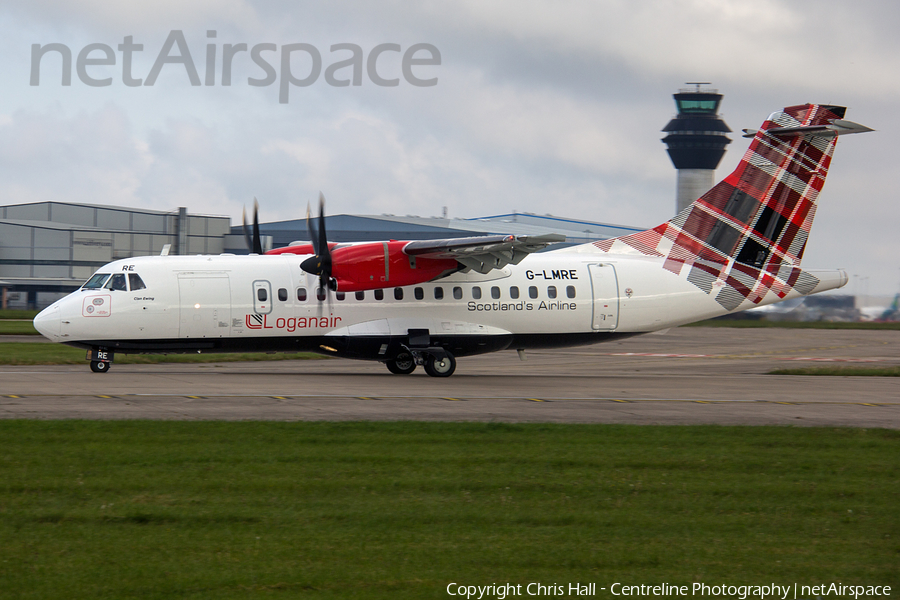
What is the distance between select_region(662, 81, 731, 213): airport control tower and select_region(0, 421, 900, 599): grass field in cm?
8859

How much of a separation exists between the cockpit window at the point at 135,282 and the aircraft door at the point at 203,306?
3.05ft

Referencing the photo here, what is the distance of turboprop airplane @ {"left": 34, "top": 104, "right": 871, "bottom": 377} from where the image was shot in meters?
21.6

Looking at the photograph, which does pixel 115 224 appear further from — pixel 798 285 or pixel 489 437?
pixel 489 437

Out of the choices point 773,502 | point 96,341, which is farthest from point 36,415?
point 773,502

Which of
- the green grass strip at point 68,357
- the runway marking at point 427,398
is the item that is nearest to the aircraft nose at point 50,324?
the runway marking at point 427,398

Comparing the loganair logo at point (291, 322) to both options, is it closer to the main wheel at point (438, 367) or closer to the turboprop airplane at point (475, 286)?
the turboprop airplane at point (475, 286)

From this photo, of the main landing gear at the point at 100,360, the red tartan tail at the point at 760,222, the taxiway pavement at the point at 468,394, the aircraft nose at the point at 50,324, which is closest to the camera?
the taxiway pavement at the point at 468,394

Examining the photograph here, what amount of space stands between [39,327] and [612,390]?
14328mm

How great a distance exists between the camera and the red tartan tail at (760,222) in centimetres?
2534

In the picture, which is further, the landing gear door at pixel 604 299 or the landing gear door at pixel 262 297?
the landing gear door at pixel 604 299

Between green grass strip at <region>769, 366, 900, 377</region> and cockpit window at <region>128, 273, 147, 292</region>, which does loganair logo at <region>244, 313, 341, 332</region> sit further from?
green grass strip at <region>769, 366, 900, 377</region>

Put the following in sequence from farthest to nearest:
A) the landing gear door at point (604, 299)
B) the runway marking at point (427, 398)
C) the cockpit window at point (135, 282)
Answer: the landing gear door at point (604, 299), the cockpit window at point (135, 282), the runway marking at point (427, 398)

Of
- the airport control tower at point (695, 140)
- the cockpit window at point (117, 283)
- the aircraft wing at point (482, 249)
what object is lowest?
the cockpit window at point (117, 283)

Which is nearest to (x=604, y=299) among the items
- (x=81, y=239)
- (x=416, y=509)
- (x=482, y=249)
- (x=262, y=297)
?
(x=482, y=249)
